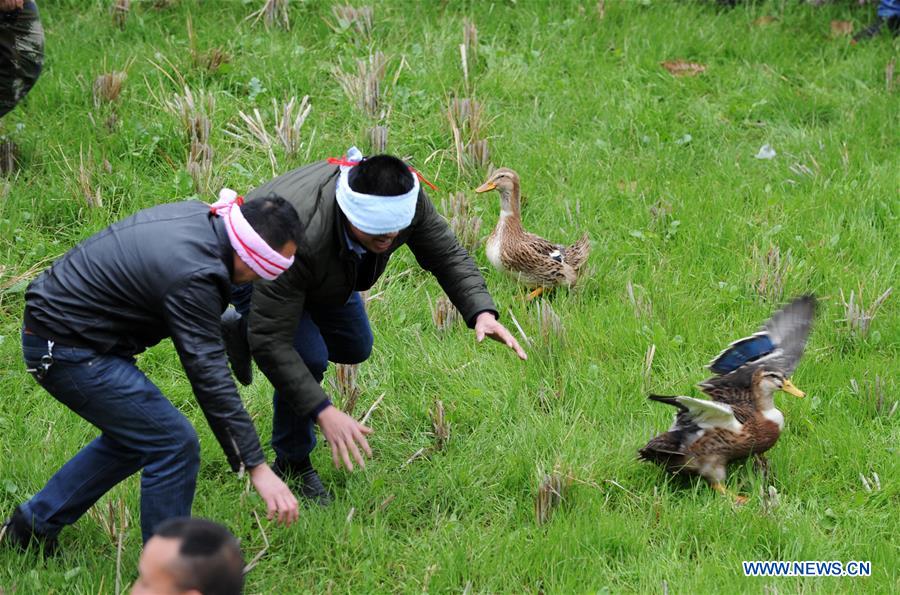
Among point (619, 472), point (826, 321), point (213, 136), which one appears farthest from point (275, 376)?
point (213, 136)

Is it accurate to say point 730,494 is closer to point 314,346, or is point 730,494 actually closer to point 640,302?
point 640,302

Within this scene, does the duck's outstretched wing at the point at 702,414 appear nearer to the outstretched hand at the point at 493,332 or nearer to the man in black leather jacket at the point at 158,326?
the outstretched hand at the point at 493,332

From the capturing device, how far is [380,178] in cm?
403

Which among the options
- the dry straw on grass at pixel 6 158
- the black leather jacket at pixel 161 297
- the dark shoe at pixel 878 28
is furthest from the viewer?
the dark shoe at pixel 878 28

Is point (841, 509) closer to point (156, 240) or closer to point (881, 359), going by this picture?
point (881, 359)

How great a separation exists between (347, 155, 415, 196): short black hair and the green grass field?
59.1 inches

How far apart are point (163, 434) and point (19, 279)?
278 centimetres

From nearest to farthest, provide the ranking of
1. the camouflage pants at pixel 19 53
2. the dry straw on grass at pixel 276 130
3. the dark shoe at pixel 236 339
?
1. the dark shoe at pixel 236 339
2. the camouflage pants at pixel 19 53
3. the dry straw on grass at pixel 276 130

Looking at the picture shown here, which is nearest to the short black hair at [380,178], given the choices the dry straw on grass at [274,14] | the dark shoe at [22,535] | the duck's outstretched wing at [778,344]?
the dark shoe at [22,535]

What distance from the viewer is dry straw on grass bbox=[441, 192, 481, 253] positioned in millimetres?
6750

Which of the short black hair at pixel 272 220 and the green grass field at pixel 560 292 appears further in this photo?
the green grass field at pixel 560 292

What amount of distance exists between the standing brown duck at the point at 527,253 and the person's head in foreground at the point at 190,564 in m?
3.52

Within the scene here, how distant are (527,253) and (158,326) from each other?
287 cm

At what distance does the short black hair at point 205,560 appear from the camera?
307cm
